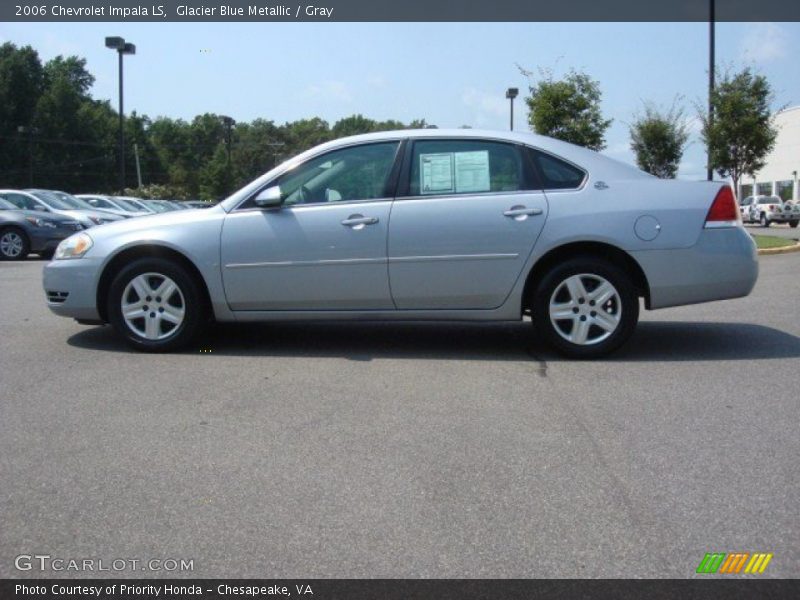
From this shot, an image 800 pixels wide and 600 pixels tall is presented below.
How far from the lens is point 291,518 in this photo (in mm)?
3465

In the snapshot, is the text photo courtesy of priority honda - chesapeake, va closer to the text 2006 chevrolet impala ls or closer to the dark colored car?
the text 2006 chevrolet impala ls

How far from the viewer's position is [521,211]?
6.28 m

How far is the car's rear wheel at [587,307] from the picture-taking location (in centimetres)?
627

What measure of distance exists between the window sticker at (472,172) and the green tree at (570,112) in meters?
16.1

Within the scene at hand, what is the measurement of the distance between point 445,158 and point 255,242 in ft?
5.07

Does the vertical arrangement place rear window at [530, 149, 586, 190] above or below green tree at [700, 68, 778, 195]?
below

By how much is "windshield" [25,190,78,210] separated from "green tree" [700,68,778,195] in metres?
15.2

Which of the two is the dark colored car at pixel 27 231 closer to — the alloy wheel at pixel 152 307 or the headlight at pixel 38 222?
the headlight at pixel 38 222

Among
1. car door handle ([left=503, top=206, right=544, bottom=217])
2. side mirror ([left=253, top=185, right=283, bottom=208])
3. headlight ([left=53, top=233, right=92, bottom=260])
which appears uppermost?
side mirror ([left=253, top=185, right=283, bottom=208])

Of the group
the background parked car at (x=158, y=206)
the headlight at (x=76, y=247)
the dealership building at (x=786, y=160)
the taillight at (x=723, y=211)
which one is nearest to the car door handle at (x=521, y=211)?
the taillight at (x=723, y=211)

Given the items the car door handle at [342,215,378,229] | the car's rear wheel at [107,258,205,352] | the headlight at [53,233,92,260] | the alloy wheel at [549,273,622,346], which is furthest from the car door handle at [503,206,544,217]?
the headlight at [53,233,92,260]

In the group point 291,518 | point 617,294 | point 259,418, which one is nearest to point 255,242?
point 259,418

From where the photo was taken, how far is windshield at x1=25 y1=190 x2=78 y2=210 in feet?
66.2

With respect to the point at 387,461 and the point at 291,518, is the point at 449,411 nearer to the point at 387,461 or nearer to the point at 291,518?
the point at 387,461
